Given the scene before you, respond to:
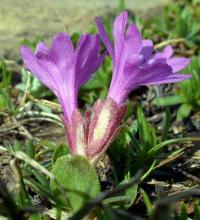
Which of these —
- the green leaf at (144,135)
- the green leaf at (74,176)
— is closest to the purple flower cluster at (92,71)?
the green leaf at (74,176)

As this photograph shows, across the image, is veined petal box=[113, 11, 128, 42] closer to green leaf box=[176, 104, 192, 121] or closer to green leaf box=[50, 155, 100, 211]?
green leaf box=[50, 155, 100, 211]

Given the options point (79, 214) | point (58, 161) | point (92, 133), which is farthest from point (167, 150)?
point (79, 214)

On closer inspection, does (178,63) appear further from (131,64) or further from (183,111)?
(183,111)

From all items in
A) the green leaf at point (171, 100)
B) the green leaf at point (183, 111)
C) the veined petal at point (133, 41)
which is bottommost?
the green leaf at point (183, 111)

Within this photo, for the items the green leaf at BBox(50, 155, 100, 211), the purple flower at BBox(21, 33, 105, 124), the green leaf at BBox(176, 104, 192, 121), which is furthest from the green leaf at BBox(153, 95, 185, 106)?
the green leaf at BBox(50, 155, 100, 211)

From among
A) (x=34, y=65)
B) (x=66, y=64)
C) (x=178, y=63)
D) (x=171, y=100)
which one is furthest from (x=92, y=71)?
(x=171, y=100)

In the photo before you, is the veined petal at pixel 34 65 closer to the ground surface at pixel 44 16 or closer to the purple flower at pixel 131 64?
the purple flower at pixel 131 64
